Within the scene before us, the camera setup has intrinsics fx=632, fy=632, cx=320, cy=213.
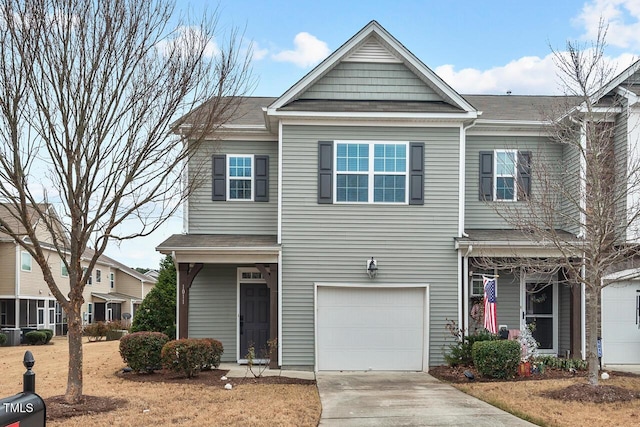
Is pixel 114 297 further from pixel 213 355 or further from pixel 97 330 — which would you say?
pixel 213 355

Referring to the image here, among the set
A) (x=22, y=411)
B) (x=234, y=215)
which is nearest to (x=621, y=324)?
(x=234, y=215)

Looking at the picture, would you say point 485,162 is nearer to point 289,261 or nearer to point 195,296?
point 289,261

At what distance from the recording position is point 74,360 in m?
10.0

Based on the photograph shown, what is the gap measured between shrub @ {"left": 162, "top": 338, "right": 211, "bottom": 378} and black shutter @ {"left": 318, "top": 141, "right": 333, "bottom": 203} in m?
4.26

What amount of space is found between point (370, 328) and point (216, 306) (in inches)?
154

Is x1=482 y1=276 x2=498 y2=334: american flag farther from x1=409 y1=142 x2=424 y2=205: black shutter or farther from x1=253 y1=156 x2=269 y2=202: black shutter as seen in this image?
x1=253 y1=156 x2=269 y2=202: black shutter

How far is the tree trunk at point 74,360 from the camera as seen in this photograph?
998 centimetres

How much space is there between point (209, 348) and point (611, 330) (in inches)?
362

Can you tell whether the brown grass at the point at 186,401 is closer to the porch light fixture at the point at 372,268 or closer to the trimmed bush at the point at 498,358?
the porch light fixture at the point at 372,268

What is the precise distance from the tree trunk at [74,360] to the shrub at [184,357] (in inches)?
107

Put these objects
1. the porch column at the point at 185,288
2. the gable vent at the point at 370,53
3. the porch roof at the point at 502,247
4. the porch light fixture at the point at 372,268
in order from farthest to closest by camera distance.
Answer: the gable vent at the point at 370,53 < the porch column at the point at 185,288 < the porch light fixture at the point at 372,268 < the porch roof at the point at 502,247

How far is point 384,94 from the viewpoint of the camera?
1483 centimetres

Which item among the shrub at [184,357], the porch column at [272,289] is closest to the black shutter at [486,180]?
the porch column at [272,289]

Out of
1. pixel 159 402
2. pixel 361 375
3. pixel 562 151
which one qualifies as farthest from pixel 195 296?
pixel 562 151
